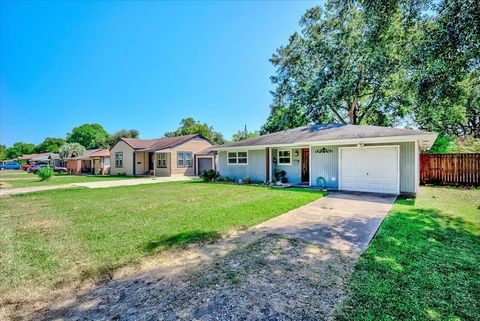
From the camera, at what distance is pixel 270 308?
2.66 m

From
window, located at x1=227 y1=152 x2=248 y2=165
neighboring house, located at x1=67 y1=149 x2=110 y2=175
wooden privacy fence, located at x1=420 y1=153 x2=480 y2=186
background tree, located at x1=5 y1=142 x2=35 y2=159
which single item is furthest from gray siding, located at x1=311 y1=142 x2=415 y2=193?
background tree, located at x1=5 y1=142 x2=35 y2=159

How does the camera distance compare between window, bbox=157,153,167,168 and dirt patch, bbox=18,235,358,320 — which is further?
window, bbox=157,153,167,168

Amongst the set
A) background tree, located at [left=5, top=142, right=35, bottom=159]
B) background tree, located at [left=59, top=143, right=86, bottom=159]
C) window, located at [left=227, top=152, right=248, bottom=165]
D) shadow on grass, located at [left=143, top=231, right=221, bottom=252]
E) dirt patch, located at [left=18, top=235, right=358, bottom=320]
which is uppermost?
background tree, located at [left=5, top=142, right=35, bottom=159]

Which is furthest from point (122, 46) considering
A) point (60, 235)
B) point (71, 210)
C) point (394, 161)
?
point (394, 161)

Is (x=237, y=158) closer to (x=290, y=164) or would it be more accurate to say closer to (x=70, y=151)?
(x=290, y=164)

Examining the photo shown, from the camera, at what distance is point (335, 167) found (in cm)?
1244

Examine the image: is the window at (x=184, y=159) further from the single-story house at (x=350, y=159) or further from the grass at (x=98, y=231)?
the grass at (x=98, y=231)

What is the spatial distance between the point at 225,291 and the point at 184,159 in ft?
74.3

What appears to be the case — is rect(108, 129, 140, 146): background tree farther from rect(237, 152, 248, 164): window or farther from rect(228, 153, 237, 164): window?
rect(237, 152, 248, 164): window

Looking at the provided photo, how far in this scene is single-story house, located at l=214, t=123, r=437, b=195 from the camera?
33.8 ft

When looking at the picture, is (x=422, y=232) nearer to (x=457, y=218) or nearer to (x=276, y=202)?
(x=457, y=218)

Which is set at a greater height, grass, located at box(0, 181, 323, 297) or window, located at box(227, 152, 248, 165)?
window, located at box(227, 152, 248, 165)

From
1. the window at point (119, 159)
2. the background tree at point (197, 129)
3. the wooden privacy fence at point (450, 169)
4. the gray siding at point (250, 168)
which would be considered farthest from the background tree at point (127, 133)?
the wooden privacy fence at point (450, 169)

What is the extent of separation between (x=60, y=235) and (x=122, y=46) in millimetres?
15735
